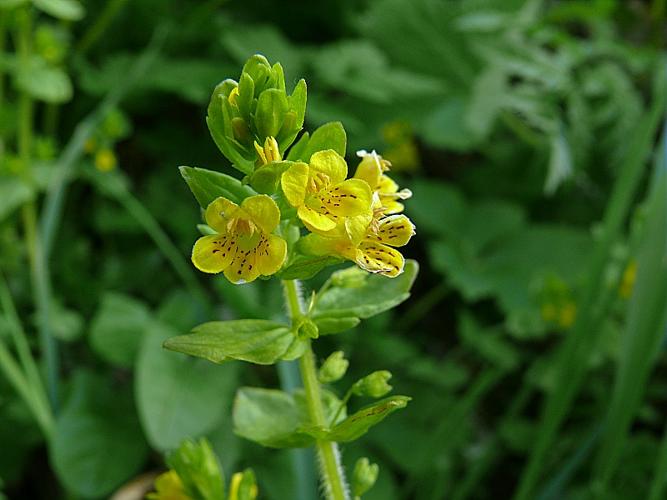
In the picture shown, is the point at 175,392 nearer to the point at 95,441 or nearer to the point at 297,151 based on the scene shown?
the point at 95,441

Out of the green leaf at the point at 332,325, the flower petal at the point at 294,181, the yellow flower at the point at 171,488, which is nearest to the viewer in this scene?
the flower petal at the point at 294,181

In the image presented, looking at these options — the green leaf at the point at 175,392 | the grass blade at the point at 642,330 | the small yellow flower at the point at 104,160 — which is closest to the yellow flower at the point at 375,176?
the grass blade at the point at 642,330

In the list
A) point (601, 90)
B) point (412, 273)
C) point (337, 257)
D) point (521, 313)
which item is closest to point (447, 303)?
point (521, 313)

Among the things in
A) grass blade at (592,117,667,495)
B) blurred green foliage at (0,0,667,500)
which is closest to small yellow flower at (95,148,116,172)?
blurred green foliage at (0,0,667,500)

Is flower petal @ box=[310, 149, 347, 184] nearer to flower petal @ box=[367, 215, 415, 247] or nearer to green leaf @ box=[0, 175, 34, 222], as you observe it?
flower petal @ box=[367, 215, 415, 247]

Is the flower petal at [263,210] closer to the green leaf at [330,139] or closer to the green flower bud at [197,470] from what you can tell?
A: the green leaf at [330,139]
